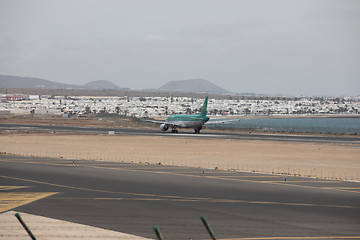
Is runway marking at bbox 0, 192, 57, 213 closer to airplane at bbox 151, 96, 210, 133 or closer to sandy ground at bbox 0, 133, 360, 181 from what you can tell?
sandy ground at bbox 0, 133, 360, 181

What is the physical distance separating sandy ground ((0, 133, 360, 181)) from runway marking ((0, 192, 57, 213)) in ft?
83.5

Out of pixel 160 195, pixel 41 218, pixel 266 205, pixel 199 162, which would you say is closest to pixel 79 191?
pixel 160 195

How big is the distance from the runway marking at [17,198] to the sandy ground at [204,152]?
83.5ft

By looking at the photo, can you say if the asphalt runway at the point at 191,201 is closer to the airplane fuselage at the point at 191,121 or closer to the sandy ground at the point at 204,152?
A: the sandy ground at the point at 204,152

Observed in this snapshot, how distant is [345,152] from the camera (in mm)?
80562

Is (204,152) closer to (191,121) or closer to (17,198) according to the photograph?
(191,121)

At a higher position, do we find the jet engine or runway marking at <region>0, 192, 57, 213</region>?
runway marking at <region>0, 192, 57, 213</region>

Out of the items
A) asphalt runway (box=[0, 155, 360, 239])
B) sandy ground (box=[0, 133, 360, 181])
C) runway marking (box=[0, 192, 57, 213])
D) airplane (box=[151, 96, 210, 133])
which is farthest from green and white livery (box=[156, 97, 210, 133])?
runway marking (box=[0, 192, 57, 213])

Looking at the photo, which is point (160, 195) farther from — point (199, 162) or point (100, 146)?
point (100, 146)

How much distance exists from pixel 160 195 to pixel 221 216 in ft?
26.3

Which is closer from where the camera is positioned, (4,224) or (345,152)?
(4,224)

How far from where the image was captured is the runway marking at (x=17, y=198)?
33.9 meters

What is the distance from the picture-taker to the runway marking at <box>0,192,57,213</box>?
33938 millimetres

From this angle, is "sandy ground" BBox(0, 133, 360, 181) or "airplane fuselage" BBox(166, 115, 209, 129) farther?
"airplane fuselage" BBox(166, 115, 209, 129)
